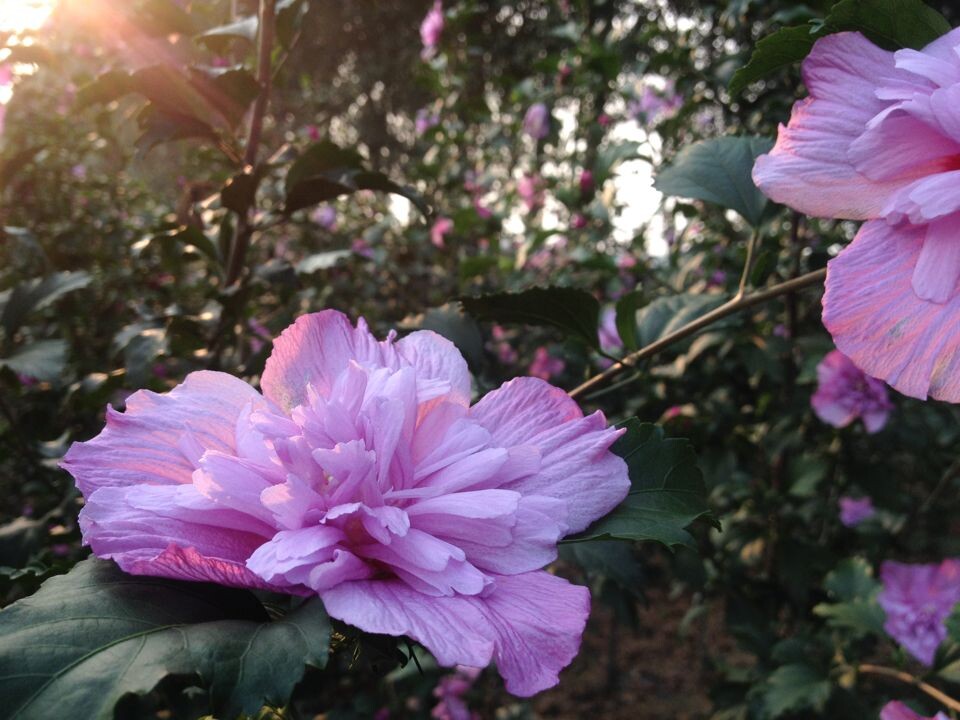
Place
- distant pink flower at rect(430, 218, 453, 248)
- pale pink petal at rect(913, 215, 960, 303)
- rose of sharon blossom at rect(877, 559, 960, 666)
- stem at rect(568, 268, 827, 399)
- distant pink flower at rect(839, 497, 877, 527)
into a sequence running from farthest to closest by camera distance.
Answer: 1. distant pink flower at rect(430, 218, 453, 248)
2. distant pink flower at rect(839, 497, 877, 527)
3. rose of sharon blossom at rect(877, 559, 960, 666)
4. stem at rect(568, 268, 827, 399)
5. pale pink petal at rect(913, 215, 960, 303)

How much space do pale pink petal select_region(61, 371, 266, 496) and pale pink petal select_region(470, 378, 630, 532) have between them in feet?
0.50

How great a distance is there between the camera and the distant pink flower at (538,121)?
2.59 metres

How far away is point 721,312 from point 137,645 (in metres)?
0.51

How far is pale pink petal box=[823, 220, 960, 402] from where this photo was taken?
43cm

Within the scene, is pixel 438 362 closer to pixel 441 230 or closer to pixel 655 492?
pixel 655 492

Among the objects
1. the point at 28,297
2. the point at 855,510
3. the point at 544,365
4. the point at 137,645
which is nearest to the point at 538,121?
the point at 544,365

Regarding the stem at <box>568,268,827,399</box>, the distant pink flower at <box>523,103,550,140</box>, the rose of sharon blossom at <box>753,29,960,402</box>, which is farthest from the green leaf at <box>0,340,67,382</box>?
the distant pink flower at <box>523,103,550,140</box>

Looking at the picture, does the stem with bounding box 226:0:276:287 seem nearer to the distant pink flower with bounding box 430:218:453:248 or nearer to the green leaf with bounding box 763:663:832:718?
the green leaf with bounding box 763:663:832:718

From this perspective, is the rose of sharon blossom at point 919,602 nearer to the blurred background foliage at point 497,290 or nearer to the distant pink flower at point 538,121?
the blurred background foliage at point 497,290

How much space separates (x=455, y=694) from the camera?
2.07 m

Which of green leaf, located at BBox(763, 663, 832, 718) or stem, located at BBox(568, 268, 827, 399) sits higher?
stem, located at BBox(568, 268, 827, 399)

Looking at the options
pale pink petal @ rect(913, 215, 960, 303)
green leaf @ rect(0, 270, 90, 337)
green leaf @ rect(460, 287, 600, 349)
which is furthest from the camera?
green leaf @ rect(0, 270, 90, 337)

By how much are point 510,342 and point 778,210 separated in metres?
1.83

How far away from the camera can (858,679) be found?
1.44 metres
